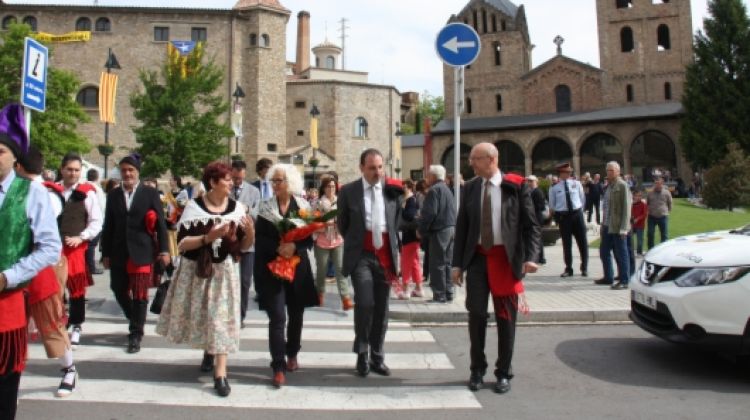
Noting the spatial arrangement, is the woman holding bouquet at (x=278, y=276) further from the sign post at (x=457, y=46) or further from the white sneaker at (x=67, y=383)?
the sign post at (x=457, y=46)

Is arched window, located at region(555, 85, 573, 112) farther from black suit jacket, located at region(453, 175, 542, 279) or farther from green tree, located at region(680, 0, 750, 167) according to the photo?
black suit jacket, located at region(453, 175, 542, 279)

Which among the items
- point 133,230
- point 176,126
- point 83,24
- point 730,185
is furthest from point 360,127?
point 133,230

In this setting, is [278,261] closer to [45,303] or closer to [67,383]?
[45,303]

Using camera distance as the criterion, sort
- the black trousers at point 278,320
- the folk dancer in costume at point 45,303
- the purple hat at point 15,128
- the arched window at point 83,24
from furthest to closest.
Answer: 1. the arched window at point 83,24
2. the black trousers at point 278,320
3. the folk dancer in costume at point 45,303
4. the purple hat at point 15,128

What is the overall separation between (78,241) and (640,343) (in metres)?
6.21

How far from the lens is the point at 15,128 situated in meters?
3.12

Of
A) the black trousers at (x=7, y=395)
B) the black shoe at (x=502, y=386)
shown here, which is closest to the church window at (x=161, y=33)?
the black shoe at (x=502, y=386)

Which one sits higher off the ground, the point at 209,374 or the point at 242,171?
the point at 242,171

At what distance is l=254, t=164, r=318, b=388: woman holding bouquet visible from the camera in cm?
467

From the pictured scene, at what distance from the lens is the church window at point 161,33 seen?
4634 centimetres

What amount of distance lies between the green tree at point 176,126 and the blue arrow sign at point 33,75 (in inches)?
991

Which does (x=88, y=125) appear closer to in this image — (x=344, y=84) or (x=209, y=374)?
(x=344, y=84)

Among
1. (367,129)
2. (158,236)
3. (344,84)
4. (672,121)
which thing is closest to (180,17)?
(344,84)

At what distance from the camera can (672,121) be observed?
43969mm
